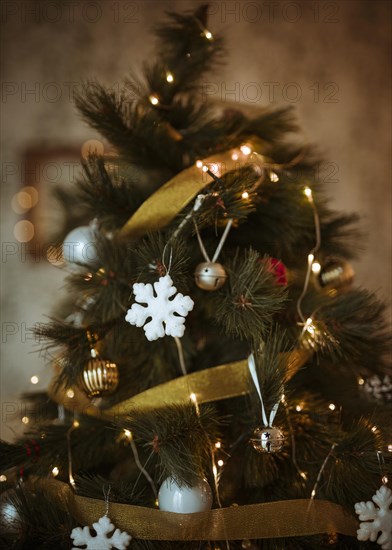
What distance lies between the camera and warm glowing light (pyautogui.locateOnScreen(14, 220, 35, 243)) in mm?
1380

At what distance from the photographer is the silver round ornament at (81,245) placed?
0.82 m

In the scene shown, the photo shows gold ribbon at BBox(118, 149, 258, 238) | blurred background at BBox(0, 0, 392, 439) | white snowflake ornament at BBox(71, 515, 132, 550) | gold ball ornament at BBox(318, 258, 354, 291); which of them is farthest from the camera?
blurred background at BBox(0, 0, 392, 439)

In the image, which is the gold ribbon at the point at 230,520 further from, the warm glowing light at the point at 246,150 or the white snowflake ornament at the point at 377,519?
the warm glowing light at the point at 246,150

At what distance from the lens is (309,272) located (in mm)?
840

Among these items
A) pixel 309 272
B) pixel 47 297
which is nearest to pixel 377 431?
pixel 309 272

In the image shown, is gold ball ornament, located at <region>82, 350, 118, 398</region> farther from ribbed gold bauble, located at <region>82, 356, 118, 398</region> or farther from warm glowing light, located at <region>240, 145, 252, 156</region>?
warm glowing light, located at <region>240, 145, 252, 156</region>

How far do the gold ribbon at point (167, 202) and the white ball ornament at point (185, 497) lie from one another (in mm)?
305

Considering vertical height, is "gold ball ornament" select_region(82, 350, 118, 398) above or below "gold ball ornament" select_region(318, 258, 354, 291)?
below

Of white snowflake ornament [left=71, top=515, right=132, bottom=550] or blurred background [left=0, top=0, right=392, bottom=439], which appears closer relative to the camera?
white snowflake ornament [left=71, top=515, right=132, bottom=550]

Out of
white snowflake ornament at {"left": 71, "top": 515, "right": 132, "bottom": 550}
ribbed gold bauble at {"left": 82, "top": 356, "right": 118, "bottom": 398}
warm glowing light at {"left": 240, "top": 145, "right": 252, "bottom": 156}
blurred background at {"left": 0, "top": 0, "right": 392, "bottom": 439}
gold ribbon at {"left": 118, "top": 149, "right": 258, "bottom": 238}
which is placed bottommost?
white snowflake ornament at {"left": 71, "top": 515, "right": 132, "bottom": 550}

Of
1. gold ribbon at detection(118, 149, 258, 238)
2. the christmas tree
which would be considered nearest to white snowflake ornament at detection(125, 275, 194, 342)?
the christmas tree

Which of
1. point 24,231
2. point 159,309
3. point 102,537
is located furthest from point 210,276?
point 24,231

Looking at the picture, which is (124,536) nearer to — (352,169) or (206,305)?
(206,305)

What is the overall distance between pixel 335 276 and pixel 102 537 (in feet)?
1.52
